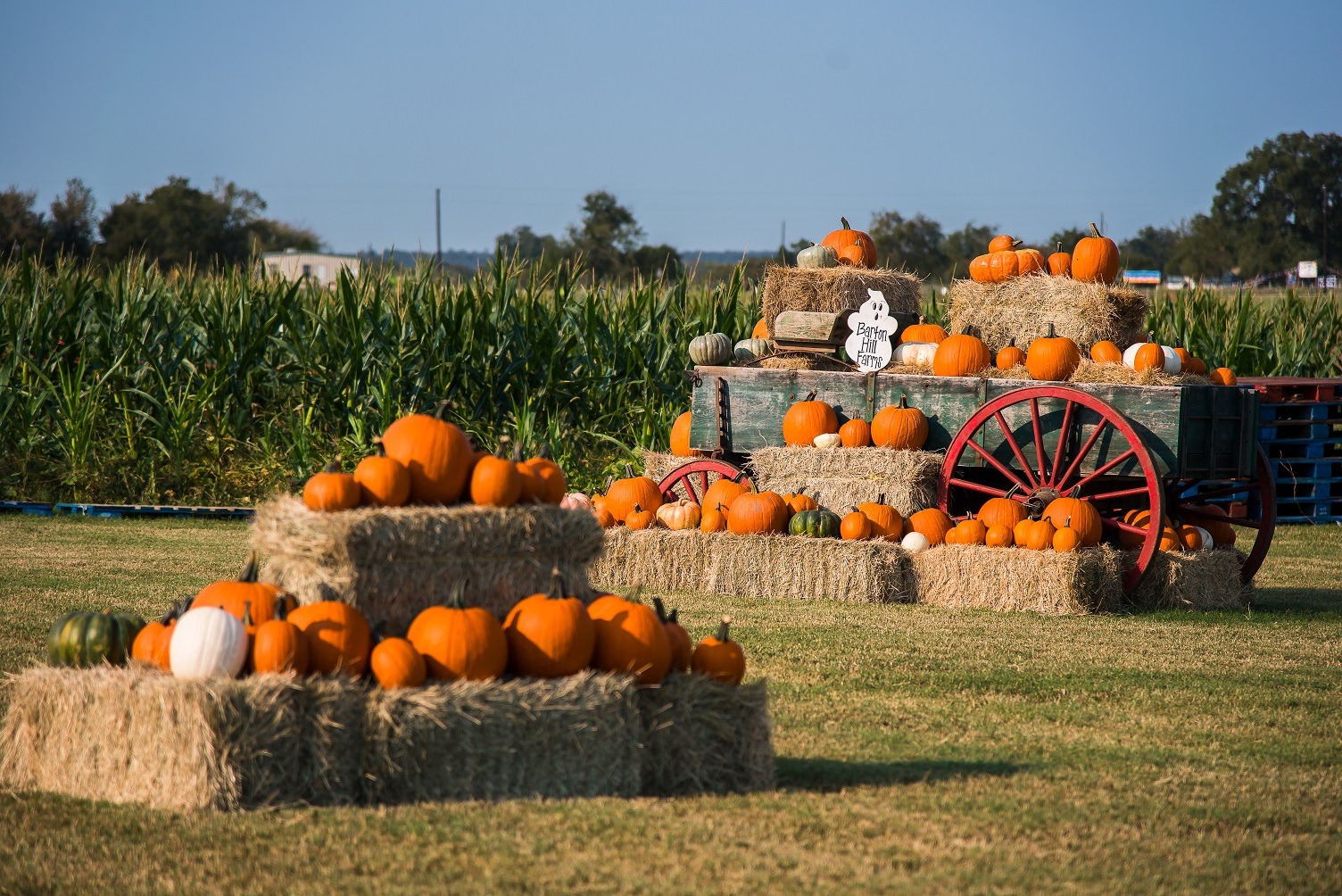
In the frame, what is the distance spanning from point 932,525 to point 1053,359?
1.23 metres

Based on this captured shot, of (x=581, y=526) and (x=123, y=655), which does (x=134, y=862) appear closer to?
(x=123, y=655)

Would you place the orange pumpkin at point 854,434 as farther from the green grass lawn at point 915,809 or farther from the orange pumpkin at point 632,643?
the orange pumpkin at point 632,643

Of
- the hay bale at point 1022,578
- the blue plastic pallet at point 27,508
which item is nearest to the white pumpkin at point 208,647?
the hay bale at point 1022,578

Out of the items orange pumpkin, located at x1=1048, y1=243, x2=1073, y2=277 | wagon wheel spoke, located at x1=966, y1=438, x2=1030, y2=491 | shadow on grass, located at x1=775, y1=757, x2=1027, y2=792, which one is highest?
orange pumpkin, located at x1=1048, y1=243, x2=1073, y2=277

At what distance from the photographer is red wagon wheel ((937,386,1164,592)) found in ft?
25.5

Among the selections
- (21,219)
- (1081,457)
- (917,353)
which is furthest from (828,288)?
(21,219)

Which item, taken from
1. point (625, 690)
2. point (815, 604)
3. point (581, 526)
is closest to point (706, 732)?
point (625, 690)

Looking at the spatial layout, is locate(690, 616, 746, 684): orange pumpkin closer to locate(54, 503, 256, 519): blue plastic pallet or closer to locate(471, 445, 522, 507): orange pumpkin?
locate(471, 445, 522, 507): orange pumpkin

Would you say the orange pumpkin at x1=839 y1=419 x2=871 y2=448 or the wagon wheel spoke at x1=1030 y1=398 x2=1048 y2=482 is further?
the orange pumpkin at x1=839 y1=419 x2=871 y2=448

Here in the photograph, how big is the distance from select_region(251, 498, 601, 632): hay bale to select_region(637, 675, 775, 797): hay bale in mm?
492

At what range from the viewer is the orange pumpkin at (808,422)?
29.3 feet

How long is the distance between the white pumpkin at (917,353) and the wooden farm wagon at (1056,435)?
43 centimetres

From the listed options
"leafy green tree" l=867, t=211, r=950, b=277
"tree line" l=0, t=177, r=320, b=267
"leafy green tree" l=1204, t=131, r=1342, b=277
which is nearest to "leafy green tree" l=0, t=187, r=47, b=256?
"tree line" l=0, t=177, r=320, b=267

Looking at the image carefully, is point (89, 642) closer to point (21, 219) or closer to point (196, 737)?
point (196, 737)
